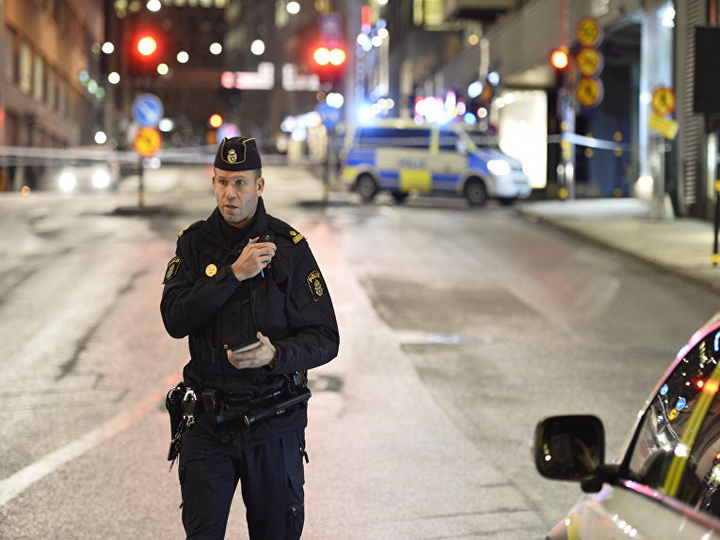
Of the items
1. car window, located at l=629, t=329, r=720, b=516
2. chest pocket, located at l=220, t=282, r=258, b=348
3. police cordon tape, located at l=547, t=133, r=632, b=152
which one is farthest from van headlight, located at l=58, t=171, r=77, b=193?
car window, located at l=629, t=329, r=720, b=516

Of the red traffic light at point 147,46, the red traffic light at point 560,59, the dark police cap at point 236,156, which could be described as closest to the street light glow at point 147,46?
the red traffic light at point 147,46

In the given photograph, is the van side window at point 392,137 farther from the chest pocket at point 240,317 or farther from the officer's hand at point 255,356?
the officer's hand at point 255,356

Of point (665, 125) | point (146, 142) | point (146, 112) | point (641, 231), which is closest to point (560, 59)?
point (665, 125)

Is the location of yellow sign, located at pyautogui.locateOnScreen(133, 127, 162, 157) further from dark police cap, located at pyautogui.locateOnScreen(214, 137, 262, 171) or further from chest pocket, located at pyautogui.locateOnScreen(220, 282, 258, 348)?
chest pocket, located at pyautogui.locateOnScreen(220, 282, 258, 348)

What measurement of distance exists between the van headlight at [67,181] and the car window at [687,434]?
37.7 m

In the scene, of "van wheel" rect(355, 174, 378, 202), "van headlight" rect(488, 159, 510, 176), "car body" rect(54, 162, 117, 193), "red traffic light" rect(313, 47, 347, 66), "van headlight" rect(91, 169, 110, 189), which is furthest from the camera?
"van headlight" rect(91, 169, 110, 189)

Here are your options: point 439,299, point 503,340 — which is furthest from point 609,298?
point 503,340

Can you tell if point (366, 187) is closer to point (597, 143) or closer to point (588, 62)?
point (588, 62)

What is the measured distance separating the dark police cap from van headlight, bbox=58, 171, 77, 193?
119ft

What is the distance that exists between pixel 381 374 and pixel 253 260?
6673 mm

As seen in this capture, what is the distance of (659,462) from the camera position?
3.03 meters

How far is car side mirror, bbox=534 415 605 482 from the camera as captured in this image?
322cm

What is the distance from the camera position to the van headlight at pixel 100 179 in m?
39.3

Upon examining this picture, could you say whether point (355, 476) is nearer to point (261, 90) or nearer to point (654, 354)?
point (654, 354)
